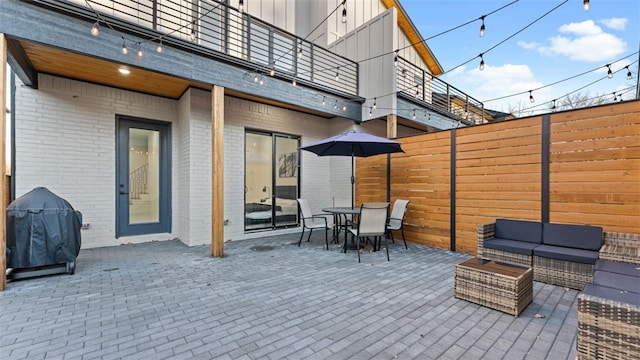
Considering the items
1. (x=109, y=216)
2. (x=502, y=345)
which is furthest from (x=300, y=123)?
(x=502, y=345)

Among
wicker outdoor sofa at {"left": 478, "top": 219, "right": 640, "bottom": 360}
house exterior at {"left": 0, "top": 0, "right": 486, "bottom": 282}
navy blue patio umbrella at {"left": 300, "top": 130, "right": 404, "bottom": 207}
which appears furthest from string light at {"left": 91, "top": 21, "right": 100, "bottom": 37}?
wicker outdoor sofa at {"left": 478, "top": 219, "right": 640, "bottom": 360}

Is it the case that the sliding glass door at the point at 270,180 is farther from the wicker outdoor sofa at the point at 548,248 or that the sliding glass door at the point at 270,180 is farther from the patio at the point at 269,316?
the wicker outdoor sofa at the point at 548,248

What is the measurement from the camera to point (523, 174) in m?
4.24

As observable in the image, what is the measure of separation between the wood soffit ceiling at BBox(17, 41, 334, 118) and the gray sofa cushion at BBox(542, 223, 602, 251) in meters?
5.44

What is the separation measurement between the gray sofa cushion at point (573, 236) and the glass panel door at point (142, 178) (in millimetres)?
6721

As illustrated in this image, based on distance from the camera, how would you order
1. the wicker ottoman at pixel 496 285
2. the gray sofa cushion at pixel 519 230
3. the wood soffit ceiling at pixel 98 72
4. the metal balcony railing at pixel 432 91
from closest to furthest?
the wicker ottoman at pixel 496 285
the gray sofa cushion at pixel 519 230
the wood soffit ceiling at pixel 98 72
the metal balcony railing at pixel 432 91

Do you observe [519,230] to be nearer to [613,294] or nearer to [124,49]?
[613,294]

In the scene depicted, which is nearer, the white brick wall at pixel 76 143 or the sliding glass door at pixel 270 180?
the white brick wall at pixel 76 143

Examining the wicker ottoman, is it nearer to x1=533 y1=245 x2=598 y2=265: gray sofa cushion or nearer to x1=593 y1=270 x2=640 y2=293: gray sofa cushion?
x1=593 y1=270 x2=640 y2=293: gray sofa cushion

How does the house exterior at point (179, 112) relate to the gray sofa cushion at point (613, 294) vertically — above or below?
above

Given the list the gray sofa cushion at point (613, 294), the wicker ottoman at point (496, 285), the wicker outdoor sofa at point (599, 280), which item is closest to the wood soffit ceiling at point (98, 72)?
the wicker ottoman at point (496, 285)

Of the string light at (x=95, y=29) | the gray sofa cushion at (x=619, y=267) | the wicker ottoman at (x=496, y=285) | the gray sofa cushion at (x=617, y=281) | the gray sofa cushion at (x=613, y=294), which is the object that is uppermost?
the string light at (x=95, y=29)

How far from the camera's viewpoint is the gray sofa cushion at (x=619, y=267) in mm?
2396

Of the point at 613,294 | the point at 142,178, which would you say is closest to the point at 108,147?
the point at 142,178
